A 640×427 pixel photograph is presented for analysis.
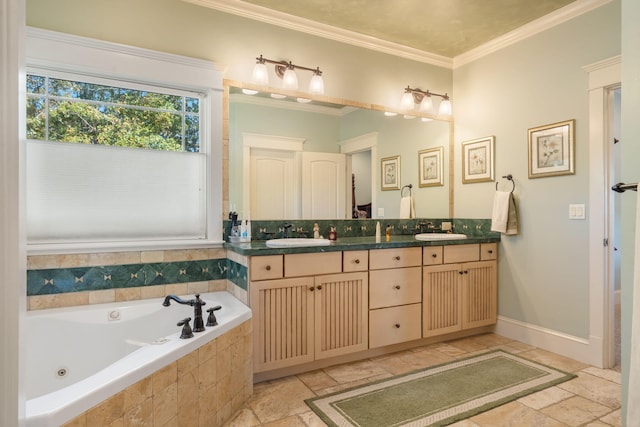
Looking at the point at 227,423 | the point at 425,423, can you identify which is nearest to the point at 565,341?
the point at 425,423

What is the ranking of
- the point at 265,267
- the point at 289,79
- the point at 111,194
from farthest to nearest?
the point at 289,79 < the point at 111,194 < the point at 265,267

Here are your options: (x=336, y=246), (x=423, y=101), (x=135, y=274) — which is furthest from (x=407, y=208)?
(x=135, y=274)

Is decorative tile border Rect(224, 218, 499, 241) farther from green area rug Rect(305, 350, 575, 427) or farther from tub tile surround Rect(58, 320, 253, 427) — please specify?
green area rug Rect(305, 350, 575, 427)

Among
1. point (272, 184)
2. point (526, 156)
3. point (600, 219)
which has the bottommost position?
point (600, 219)

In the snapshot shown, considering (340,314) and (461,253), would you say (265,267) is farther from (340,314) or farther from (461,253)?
(461,253)

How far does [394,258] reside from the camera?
2848mm

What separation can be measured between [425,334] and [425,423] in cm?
109

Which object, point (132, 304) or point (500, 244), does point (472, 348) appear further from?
point (132, 304)

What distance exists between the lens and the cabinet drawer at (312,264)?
7.96ft

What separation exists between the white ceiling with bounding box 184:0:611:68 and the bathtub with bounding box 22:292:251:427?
7.15 ft

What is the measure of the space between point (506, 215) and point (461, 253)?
50cm

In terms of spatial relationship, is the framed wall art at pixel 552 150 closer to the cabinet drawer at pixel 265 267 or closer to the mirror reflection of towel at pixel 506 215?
the mirror reflection of towel at pixel 506 215

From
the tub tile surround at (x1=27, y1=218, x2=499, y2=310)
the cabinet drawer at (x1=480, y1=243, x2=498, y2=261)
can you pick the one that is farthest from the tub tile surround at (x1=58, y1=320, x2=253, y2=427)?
the cabinet drawer at (x1=480, y1=243, x2=498, y2=261)

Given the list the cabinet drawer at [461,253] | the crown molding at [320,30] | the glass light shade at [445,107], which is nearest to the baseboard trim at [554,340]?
the cabinet drawer at [461,253]
